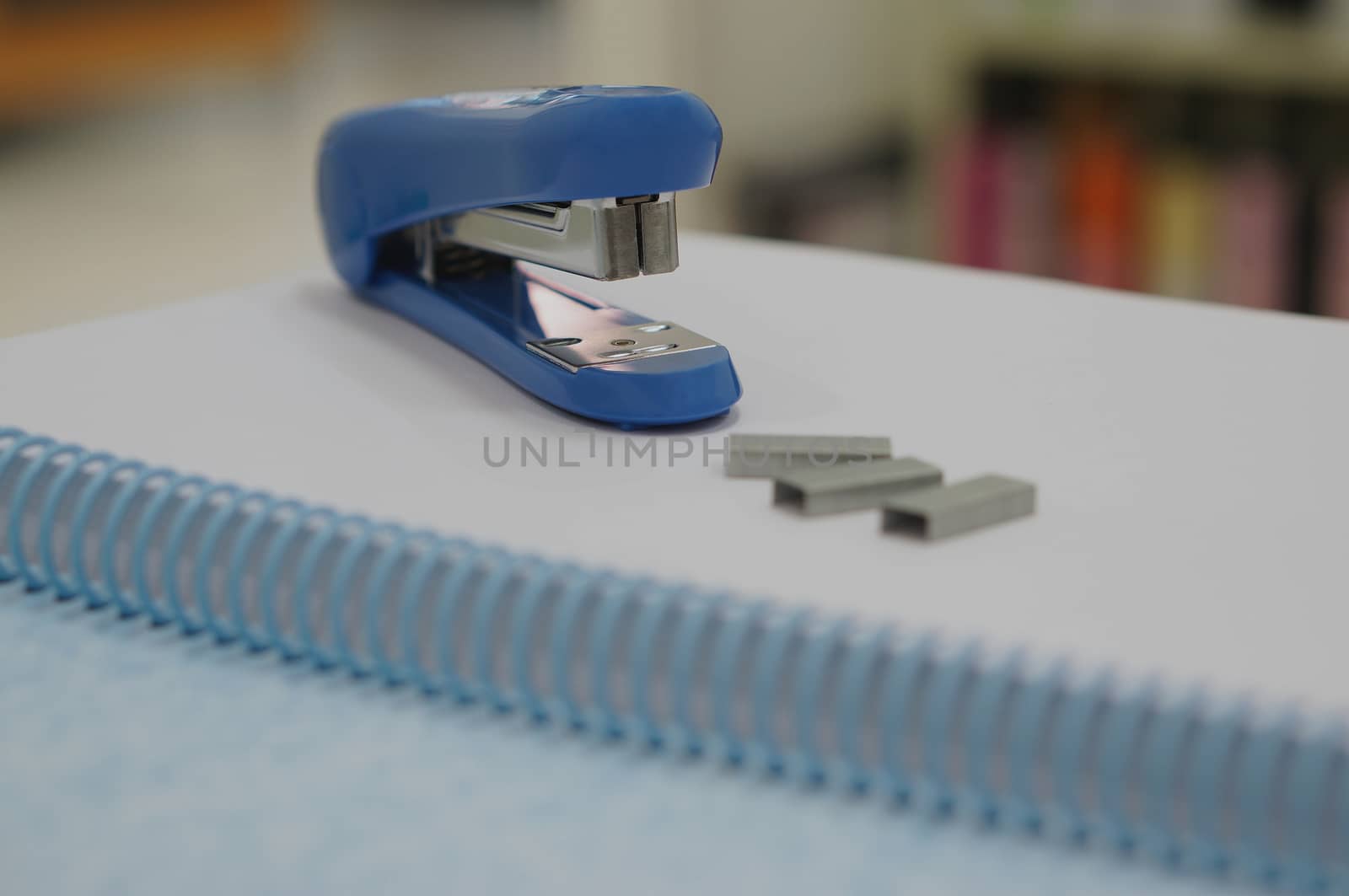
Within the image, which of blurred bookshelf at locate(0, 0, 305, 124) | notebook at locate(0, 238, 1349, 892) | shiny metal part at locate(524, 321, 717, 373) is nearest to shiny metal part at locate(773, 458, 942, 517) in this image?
notebook at locate(0, 238, 1349, 892)

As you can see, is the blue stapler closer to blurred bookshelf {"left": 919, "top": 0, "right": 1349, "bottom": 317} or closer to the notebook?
the notebook

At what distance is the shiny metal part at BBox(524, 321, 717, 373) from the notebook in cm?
3

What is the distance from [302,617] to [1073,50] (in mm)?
1738

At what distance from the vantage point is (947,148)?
2162mm

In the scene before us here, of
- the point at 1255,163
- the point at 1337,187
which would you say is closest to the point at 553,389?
the point at 1337,187

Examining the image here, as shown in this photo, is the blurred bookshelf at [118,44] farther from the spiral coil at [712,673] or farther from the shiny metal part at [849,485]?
the shiny metal part at [849,485]

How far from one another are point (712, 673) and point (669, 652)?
2 centimetres

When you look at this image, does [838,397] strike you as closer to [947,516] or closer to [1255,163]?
[947,516]

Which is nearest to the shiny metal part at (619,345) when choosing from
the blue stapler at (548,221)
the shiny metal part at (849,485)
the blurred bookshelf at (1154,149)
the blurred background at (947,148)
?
the blue stapler at (548,221)

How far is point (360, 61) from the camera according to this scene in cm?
430

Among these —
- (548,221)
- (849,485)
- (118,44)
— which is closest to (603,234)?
(548,221)

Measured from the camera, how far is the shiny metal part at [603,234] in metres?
0.70

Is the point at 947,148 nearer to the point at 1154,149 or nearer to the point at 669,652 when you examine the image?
the point at 1154,149

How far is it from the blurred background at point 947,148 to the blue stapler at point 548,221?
0.71 meters
